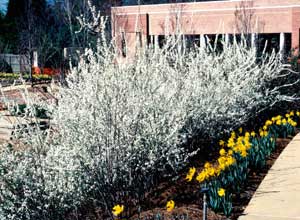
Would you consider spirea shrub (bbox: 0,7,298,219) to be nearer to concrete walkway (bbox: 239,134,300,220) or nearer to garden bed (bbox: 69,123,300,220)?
garden bed (bbox: 69,123,300,220)

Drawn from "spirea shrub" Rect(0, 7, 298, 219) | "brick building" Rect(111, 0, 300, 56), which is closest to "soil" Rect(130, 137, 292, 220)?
"spirea shrub" Rect(0, 7, 298, 219)

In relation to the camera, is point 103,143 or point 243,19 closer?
point 103,143

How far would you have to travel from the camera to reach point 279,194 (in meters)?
6.18

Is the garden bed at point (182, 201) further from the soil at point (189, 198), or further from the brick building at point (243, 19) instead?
the brick building at point (243, 19)

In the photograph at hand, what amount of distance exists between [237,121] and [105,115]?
3.76m

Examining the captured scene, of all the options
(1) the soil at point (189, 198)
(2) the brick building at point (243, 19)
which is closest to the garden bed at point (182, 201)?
(1) the soil at point (189, 198)

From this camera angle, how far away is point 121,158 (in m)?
5.85

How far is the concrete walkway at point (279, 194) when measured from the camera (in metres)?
5.56

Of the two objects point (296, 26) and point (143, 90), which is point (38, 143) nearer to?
point (143, 90)

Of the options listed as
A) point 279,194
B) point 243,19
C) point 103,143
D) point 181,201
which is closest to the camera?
point 103,143

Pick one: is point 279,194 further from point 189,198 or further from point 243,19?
point 243,19

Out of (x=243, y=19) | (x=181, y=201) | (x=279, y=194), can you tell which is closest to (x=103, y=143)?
(x=181, y=201)

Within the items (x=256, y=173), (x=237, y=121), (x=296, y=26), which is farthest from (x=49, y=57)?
(x=256, y=173)

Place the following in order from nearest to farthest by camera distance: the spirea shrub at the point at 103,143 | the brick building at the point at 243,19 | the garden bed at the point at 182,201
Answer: the spirea shrub at the point at 103,143 < the garden bed at the point at 182,201 < the brick building at the point at 243,19
